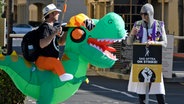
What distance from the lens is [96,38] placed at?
7.38 m

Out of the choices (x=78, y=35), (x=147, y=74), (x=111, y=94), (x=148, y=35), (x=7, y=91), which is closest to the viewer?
(x=78, y=35)

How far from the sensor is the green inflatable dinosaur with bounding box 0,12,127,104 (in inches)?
289

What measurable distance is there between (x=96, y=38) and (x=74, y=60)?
44cm

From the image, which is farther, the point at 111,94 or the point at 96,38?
the point at 111,94

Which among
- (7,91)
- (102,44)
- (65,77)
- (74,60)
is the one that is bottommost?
(7,91)

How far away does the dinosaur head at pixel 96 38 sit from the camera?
7297 millimetres

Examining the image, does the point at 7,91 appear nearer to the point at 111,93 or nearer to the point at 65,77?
the point at 65,77

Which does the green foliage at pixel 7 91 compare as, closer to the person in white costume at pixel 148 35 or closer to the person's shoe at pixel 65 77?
the person in white costume at pixel 148 35

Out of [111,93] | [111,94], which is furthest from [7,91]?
[111,93]

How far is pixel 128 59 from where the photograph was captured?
1947 cm

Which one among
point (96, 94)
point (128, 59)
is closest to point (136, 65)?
point (96, 94)

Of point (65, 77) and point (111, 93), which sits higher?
point (65, 77)

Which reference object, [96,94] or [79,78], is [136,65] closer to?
[79,78]

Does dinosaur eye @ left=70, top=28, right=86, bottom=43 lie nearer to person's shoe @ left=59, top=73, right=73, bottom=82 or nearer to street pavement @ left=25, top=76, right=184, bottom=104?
person's shoe @ left=59, top=73, right=73, bottom=82
